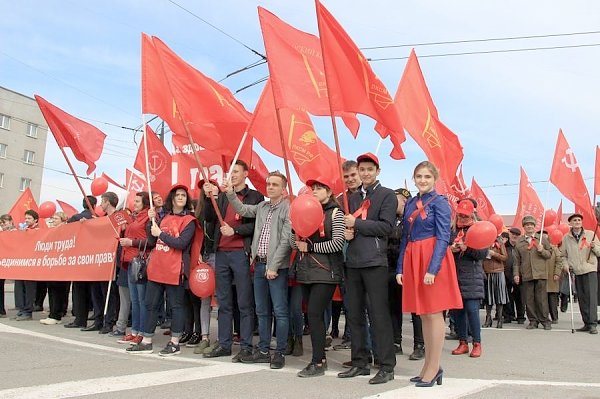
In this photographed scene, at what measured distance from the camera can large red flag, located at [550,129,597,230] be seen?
982cm

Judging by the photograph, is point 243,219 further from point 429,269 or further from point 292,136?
point 429,269

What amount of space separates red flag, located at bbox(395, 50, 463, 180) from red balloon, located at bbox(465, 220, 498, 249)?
4.44 ft

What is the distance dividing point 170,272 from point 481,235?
3661mm

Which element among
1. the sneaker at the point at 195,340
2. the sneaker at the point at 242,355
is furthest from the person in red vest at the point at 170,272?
the sneaker at the point at 242,355

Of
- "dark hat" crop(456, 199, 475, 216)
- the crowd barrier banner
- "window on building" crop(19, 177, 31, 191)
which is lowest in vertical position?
the crowd barrier banner

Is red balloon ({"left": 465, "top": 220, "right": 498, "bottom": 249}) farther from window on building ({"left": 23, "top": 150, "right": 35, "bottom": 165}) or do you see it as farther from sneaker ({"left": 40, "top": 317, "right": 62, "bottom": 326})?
window on building ({"left": 23, "top": 150, "right": 35, "bottom": 165})

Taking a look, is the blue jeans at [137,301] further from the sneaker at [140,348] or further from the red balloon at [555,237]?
the red balloon at [555,237]

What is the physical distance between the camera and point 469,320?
6891mm

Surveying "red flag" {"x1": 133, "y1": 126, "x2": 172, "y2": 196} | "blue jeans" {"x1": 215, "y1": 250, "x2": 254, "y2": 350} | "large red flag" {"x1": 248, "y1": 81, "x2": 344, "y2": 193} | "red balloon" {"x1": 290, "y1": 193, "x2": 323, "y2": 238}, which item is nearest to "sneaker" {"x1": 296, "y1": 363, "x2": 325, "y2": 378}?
"blue jeans" {"x1": 215, "y1": 250, "x2": 254, "y2": 350}

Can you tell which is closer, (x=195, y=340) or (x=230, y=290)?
(x=230, y=290)

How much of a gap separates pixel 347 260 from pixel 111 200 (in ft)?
15.3

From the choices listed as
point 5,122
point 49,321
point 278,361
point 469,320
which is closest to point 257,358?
point 278,361

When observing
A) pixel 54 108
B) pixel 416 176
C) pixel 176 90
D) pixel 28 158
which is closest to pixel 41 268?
pixel 54 108

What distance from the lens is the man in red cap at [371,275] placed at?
199 inches
